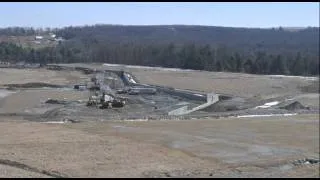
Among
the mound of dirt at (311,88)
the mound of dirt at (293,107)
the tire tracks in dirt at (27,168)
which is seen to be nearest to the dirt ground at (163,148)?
the tire tracks in dirt at (27,168)

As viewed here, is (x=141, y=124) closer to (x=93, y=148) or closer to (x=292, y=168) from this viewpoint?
(x=93, y=148)

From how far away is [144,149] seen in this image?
18.9 meters

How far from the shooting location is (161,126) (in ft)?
85.3

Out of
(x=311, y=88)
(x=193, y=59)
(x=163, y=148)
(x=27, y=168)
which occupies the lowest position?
(x=311, y=88)

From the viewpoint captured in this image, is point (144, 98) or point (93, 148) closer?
point (93, 148)

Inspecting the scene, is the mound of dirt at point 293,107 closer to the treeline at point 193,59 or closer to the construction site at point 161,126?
the construction site at point 161,126

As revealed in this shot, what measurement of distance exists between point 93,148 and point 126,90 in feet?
85.1

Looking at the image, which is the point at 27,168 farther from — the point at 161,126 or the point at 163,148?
the point at 161,126

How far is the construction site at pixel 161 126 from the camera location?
16328mm

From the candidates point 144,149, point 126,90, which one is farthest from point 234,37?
point 144,149

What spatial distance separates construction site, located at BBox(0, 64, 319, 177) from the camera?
1633cm

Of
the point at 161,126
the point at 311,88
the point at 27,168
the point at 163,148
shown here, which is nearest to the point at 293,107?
the point at 161,126

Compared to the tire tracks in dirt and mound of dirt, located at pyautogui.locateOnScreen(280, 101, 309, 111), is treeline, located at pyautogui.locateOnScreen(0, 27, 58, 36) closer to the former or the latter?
the tire tracks in dirt

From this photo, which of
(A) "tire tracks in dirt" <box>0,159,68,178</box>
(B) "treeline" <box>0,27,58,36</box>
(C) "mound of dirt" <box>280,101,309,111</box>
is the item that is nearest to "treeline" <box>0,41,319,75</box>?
(B) "treeline" <box>0,27,58,36</box>
